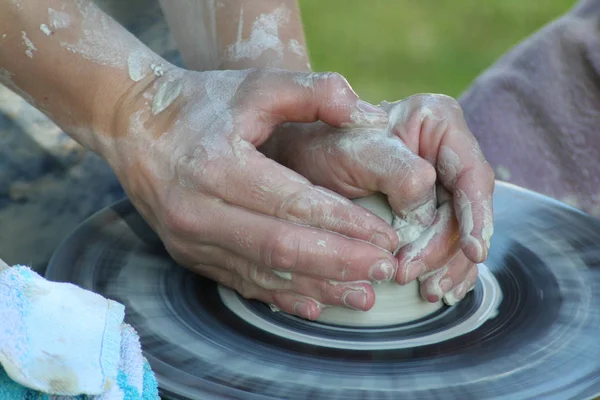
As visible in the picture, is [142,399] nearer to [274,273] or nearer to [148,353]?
[148,353]

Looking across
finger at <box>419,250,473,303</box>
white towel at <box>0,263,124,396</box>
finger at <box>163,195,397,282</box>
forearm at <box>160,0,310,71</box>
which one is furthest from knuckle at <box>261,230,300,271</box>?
forearm at <box>160,0,310,71</box>

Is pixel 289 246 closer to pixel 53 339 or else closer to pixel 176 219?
pixel 176 219

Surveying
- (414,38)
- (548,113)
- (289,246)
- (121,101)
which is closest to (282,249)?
(289,246)

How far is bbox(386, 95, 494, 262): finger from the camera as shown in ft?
3.61

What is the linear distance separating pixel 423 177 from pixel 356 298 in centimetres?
19

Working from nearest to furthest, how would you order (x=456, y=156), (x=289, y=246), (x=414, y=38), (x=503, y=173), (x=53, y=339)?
1. (x=53, y=339)
2. (x=289, y=246)
3. (x=456, y=156)
4. (x=503, y=173)
5. (x=414, y=38)

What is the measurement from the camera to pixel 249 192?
1083 mm

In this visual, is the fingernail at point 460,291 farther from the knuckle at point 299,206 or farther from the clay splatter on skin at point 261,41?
the clay splatter on skin at point 261,41

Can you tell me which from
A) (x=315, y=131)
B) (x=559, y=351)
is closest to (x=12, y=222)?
(x=315, y=131)

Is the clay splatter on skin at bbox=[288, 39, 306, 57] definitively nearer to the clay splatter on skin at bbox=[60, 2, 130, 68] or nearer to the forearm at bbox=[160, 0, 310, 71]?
the forearm at bbox=[160, 0, 310, 71]

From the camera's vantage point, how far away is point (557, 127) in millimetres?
2127

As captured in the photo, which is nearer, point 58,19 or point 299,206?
point 299,206

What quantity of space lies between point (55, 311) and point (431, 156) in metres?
0.64

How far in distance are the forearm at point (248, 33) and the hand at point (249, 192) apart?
0.80ft
